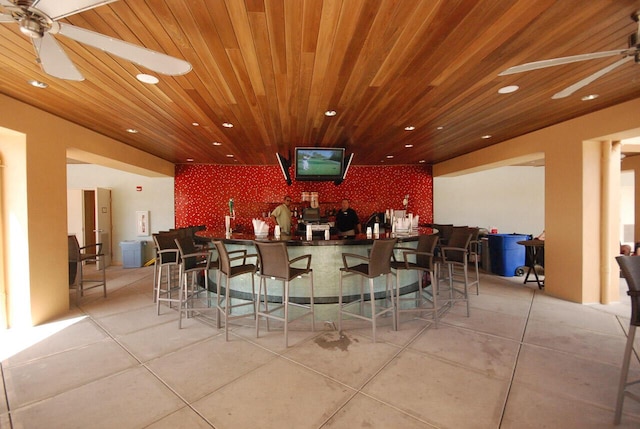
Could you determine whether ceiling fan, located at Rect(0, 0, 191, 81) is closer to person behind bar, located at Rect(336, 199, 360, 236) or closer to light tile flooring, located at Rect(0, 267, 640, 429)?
light tile flooring, located at Rect(0, 267, 640, 429)

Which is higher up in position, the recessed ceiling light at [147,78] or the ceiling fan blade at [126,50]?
the recessed ceiling light at [147,78]

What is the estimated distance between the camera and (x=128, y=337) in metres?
3.36

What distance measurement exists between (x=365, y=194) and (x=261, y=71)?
617cm

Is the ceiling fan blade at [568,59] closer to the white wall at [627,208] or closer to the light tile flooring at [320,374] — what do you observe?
the light tile flooring at [320,374]

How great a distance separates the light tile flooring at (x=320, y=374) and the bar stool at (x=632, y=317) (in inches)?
7.9

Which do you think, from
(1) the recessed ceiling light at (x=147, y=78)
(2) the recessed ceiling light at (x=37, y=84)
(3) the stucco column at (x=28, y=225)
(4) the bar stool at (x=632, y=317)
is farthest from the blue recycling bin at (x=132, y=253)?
(4) the bar stool at (x=632, y=317)

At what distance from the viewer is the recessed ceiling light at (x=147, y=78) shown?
2.80 meters

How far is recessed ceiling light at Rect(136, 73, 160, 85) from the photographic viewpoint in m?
2.80

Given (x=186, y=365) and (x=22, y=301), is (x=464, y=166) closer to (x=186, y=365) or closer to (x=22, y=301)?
(x=186, y=365)

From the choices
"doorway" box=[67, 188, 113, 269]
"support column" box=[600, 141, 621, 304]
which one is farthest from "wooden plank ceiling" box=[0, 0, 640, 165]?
"doorway" box=[67, 188, 113, 269]

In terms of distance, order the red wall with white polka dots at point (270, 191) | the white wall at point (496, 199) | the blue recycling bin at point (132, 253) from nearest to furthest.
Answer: the blue recycling bin at point (132, 253) < the red wall with white polka dots at point (270, 191) < the white wall at point (496, 199)

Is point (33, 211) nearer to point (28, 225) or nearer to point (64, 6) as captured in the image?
point (28, 225)

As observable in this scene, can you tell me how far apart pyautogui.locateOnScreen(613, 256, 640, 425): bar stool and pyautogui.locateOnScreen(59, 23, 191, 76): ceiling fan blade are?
3290 millimetres

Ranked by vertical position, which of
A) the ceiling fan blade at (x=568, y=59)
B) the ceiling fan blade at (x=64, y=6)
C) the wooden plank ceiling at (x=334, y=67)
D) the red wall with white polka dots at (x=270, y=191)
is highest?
the wooden plank ceiling at (x=334, y=67)
